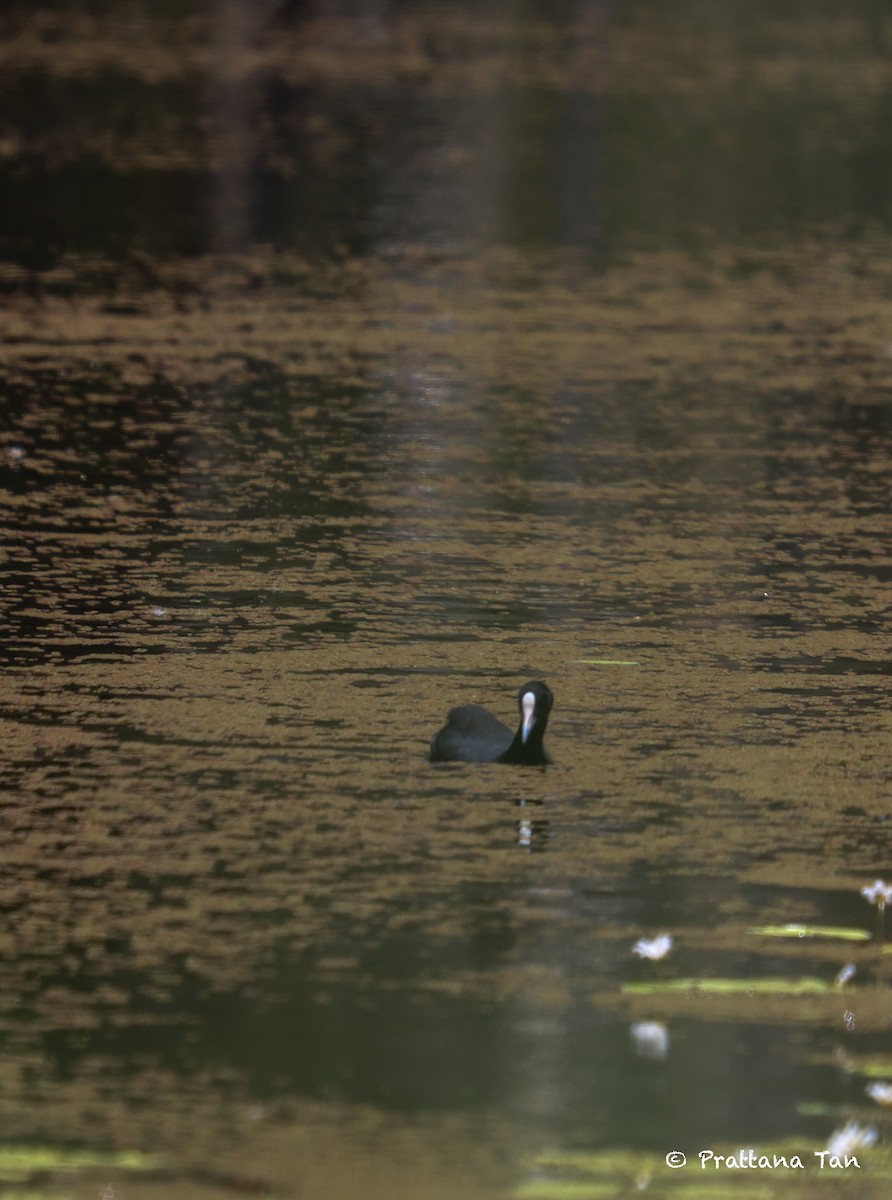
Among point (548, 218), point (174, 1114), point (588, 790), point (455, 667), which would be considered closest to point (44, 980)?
point (174, 1114)

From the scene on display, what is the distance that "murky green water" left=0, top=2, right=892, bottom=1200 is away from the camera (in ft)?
13.9

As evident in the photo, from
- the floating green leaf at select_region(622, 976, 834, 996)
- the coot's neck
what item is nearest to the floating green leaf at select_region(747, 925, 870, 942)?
the floating green leaf at select_region(622, 976, 834, 996)

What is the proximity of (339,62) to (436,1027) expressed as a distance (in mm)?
22149

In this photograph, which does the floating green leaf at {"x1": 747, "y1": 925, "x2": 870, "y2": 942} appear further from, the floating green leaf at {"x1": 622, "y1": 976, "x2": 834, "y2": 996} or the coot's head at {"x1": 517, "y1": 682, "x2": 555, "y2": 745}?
the coot's head at {"x1": 517, "y1": 682, "x2": 555, "y2": 745}

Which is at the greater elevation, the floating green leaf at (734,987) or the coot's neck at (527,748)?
the coot's neck at (527,748)

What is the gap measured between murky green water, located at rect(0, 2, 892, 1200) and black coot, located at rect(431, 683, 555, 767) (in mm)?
47

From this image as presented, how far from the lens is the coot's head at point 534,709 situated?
6004mm

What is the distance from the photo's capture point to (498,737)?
606 centimetres

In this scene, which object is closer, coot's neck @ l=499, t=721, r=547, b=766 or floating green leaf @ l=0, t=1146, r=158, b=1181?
floating green leaf @ l=0, t=1146, r=158, b=1181

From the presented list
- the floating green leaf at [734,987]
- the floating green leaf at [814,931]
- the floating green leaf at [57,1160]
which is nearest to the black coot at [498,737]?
the floating green leaf at [814,931]

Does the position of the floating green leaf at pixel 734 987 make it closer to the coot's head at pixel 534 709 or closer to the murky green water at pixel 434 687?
the murky green water at pixel 434 687

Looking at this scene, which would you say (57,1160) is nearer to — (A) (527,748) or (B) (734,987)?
(B) (734,987)

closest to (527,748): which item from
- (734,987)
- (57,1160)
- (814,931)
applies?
(814,931)

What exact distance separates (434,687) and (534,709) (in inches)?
27.9
